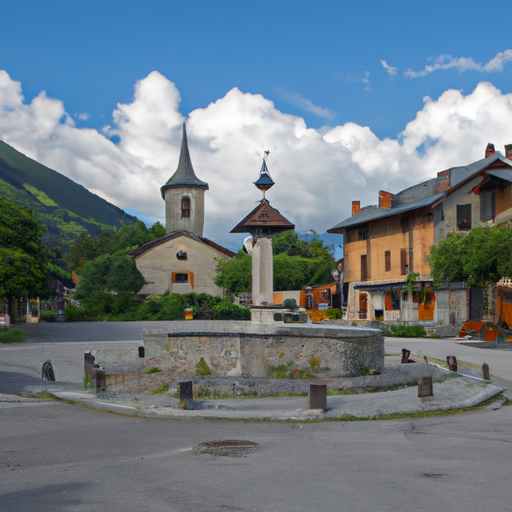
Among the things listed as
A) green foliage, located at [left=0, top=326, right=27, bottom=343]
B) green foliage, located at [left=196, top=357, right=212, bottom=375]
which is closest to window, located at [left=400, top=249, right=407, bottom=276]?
green foliage, located at [left=0, top=326, right=27, bottom=343]

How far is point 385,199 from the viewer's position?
4731cm

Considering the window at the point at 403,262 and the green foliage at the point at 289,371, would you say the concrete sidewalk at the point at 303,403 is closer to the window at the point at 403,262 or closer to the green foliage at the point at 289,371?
the green foliage at the point at 289,371

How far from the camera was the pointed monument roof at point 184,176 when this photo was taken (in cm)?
6856

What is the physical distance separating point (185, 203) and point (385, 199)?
2705cm

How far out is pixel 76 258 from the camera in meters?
87.8

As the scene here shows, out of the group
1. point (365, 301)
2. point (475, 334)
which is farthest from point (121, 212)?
point (475, 334)

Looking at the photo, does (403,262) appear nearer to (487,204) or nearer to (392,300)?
(392,300)

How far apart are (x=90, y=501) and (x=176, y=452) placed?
78.9 inches

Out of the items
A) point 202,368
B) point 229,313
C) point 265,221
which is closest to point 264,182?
point 265,221

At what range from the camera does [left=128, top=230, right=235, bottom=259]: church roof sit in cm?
6200

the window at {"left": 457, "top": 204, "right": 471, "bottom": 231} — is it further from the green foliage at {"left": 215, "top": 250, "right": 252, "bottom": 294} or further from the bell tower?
the bell tower

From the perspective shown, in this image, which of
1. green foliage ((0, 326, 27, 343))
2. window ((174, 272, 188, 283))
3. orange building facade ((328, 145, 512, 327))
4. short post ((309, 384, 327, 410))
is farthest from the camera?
window ((174, 272, 188, 283))

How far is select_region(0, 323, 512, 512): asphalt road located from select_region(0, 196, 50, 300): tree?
19905 millimetres

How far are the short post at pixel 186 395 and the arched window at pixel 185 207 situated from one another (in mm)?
58334
